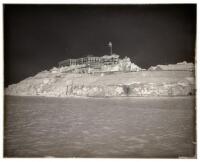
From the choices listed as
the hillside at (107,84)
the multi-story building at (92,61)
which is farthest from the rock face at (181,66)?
the multi-story building at (92,61)

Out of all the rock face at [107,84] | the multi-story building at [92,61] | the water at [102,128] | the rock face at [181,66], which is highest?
the multi-story building at [92,61]

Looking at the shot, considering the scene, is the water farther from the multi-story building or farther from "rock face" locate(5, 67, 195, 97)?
the multi-story building

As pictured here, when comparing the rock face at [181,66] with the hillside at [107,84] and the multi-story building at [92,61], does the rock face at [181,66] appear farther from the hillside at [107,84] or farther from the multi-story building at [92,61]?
the multi-story building at [92,61]

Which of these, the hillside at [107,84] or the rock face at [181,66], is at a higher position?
the rock face at [181,66]

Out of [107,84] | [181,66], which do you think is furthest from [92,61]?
[181,66]

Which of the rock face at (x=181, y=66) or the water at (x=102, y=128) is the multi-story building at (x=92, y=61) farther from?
the rock face at (x=181, y=66)

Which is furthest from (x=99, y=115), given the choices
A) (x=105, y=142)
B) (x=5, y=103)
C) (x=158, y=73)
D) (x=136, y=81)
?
(x=5, y=103)

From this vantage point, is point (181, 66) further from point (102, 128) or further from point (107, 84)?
point (102, 128)
